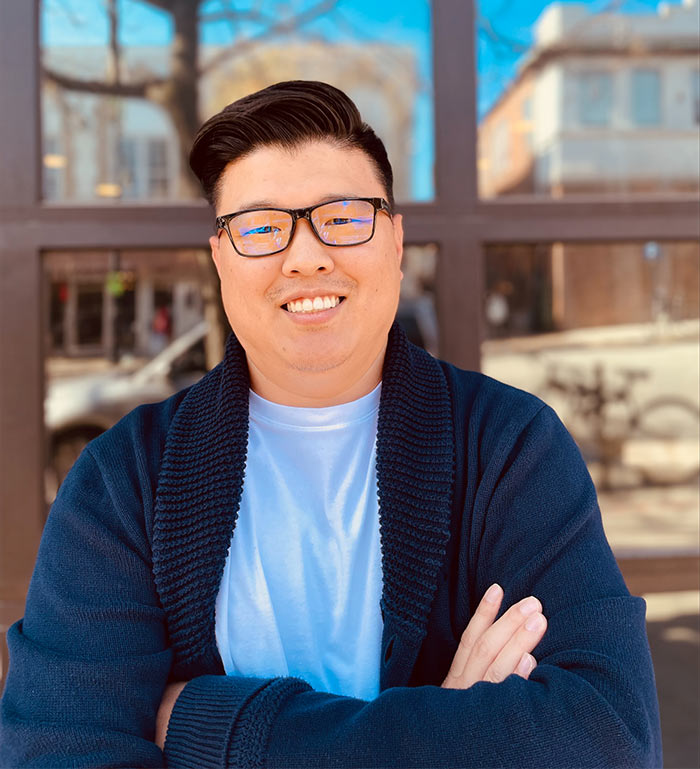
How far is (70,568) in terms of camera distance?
1.47 meters

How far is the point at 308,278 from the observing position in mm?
1523

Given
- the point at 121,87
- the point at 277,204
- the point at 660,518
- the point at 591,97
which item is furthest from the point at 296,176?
the point at 660,518

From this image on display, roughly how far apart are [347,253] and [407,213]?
3.14 feet

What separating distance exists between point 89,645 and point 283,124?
1.09 meters

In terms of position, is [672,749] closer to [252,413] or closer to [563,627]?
[563,627]

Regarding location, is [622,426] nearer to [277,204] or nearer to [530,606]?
[530,606]

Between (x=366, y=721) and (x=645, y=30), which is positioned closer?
(x=366, y=721)

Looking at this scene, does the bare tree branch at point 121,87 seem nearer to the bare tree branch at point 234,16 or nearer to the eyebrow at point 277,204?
the bare tree branch at point 234,16

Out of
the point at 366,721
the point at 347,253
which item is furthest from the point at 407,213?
the point at 366,721

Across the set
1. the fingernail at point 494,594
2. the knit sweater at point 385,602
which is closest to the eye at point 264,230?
the knit sweater at point 385,602

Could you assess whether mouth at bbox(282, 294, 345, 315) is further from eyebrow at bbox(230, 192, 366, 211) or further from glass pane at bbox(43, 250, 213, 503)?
glass pane at bbox(43, 250, 213, 503)

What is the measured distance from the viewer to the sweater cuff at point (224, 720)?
130 cm

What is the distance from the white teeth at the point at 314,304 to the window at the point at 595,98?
5.17ft

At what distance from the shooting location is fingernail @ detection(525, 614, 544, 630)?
54.4 inches
